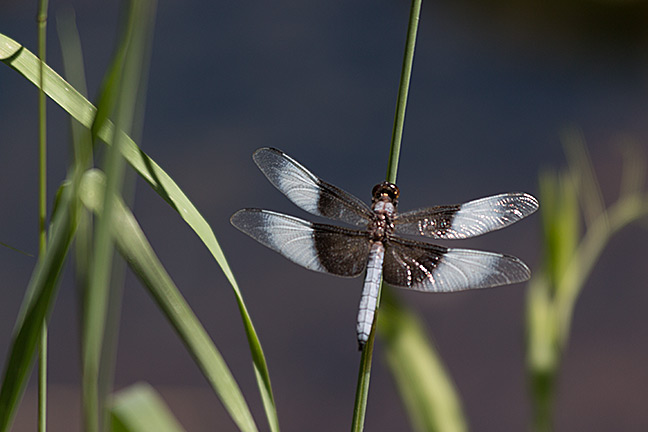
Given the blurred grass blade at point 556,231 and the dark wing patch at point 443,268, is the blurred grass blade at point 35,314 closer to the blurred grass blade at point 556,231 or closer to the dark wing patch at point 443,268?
the dark wing patch at point 443,268

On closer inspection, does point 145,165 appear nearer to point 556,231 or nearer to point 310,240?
point 310,240

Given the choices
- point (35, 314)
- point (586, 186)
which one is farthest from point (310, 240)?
point (586, 186)

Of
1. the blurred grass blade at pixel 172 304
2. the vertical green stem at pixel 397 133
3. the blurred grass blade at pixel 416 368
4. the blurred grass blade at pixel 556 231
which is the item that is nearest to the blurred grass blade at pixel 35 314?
the blurred grass blade at pixel 172 304

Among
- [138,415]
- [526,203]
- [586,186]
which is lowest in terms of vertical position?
[138,415]

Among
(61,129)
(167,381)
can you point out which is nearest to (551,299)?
(167,381)

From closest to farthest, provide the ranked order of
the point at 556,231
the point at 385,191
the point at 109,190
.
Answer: the point at 109,190, the point at 385,191, the point at 556,231
